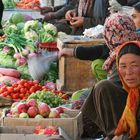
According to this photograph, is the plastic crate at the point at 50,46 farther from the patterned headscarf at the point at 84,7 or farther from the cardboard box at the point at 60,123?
the cardboard box at the point at 60,123

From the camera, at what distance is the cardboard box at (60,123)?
514 cm

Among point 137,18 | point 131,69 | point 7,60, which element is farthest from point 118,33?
point 7,60

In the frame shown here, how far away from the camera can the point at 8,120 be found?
5211 mm

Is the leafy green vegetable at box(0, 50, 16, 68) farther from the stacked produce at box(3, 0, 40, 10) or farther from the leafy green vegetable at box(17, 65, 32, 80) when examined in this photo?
the stacked produce at box(3, 0, 40, 10)

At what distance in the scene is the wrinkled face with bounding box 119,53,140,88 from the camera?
4348mm

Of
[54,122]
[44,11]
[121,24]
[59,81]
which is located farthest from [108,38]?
[44,11]

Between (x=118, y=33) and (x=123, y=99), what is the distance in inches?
43.5

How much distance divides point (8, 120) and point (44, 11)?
736 centimetres

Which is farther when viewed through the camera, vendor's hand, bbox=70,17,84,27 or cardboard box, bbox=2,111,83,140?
vendor's hand, bbox=70,17,84,27

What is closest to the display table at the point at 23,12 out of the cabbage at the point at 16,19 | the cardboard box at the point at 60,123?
the cabbage at the point at 16,19

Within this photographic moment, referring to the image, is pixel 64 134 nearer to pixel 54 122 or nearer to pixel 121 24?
pixel 54 122

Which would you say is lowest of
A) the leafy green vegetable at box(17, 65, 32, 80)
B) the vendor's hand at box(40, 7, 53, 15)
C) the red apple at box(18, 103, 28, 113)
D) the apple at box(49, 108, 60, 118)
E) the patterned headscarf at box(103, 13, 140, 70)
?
the vendor's hand at box(40, 7, 53, 15)

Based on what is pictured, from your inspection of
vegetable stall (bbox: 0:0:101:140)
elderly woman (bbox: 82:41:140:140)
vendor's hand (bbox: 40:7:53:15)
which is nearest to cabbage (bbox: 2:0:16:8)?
vendor's hand (bbox: 40:7:53:15)

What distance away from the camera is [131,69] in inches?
171
